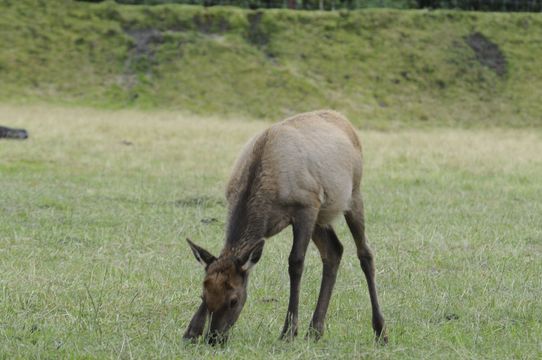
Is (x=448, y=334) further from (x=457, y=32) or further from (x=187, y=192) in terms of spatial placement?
(x=457, y=32)

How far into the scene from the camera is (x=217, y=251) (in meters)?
10.0

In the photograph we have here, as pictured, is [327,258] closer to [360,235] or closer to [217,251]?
[360,235]

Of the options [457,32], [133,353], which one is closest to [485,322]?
[133,353]

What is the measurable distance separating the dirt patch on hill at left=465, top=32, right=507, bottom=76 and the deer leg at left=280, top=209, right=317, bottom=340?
124 ft

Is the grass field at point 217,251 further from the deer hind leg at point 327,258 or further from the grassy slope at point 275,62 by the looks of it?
the grassy slope at point 275,62

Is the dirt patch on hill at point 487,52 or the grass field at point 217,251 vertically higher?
the grass field at point 217,251

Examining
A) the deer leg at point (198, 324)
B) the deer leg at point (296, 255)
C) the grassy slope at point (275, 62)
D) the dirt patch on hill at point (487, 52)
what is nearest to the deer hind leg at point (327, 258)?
the deer leg at point (296, 255)

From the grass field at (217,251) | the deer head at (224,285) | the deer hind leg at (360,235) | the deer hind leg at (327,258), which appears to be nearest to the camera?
the deer head at (224,285)

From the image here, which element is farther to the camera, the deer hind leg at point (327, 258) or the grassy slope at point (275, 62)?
the grassy slope at point (275, 62)

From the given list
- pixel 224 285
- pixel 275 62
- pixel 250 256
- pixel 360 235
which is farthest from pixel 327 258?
pixel 275 62

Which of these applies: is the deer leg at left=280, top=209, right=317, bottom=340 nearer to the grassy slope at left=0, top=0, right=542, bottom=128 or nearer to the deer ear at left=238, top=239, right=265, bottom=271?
the deer ear at left=238, top=239, right=265, bottom=271

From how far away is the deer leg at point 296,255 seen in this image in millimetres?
6582

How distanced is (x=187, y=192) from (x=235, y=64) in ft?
87.7

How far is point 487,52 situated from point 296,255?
130ft
